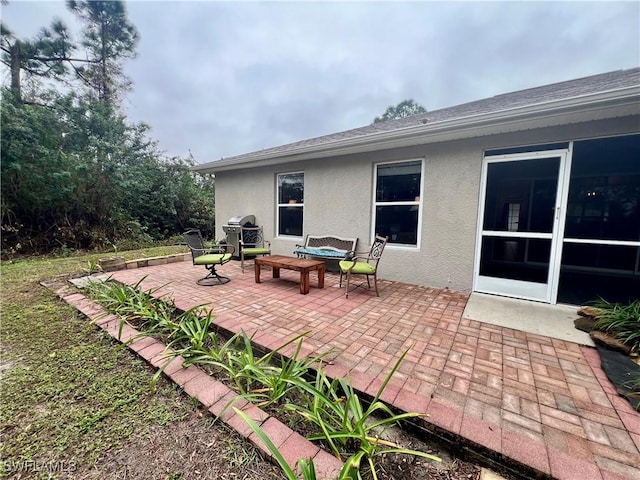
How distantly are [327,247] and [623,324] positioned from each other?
4121 mm

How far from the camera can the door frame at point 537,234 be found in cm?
342

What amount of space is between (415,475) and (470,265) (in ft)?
11.4

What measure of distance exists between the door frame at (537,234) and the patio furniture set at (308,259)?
1535 mm

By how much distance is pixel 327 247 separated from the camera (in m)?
5.43

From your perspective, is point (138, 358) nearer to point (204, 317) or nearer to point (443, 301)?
point (204, 317)

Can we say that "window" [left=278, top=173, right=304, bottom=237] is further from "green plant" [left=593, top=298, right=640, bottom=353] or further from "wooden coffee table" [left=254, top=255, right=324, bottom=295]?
"green plant" [left=593, top=298, right=640, bottom=353]

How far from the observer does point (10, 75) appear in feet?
26.9

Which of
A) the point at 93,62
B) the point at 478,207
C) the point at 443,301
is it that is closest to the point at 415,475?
the point at 443,301

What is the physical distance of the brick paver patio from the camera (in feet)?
4.59

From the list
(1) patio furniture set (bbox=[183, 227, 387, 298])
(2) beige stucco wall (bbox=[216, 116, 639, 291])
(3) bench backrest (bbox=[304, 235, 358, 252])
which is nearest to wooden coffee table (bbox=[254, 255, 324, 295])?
(1) patio furniture set (bbox=[183, 227, 387, 298])

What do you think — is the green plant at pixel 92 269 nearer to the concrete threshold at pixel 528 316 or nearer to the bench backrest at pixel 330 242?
the bench backrest at pixel 330 242

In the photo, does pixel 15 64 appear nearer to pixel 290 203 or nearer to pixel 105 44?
pixel 105 44

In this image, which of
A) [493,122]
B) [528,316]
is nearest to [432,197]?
[493,122]

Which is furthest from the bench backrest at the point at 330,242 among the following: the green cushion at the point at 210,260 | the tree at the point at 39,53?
the tree at the point at 39,53
